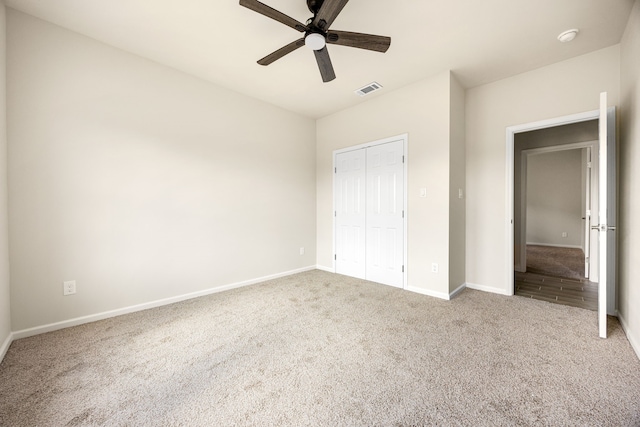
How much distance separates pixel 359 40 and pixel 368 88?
1556mm

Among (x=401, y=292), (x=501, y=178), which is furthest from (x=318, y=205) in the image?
(x=501, y=178)

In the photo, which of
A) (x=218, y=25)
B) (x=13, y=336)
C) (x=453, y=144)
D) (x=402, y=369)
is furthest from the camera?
(x=453, y=144)

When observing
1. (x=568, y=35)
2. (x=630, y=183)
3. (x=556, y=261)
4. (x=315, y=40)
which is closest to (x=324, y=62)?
(x=315, y=40)

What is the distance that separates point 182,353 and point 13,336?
149 cm

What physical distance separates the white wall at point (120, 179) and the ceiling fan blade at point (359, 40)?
1.99 m

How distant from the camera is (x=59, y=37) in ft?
7.38

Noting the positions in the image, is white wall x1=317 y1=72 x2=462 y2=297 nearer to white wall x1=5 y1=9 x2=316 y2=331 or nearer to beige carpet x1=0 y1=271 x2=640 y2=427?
beige carpet x1=0 y1=271 x2=640 y2=427

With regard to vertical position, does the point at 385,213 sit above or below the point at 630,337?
above

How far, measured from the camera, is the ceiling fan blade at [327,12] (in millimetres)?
1563

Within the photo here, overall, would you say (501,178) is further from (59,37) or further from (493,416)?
(59,37)

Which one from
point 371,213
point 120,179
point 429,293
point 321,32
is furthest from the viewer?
A: point 371,213

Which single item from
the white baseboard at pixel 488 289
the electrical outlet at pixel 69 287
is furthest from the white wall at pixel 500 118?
the electrical outlet at pixel 69 287

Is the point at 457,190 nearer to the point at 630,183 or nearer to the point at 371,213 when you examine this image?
the point at 371,213

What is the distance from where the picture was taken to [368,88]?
3385 millimetres
